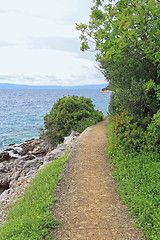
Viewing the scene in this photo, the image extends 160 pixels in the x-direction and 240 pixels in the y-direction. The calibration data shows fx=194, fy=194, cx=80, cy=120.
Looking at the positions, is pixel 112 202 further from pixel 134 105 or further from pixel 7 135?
pixel 7 135

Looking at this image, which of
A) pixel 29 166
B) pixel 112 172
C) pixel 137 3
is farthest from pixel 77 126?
pixel 137 3

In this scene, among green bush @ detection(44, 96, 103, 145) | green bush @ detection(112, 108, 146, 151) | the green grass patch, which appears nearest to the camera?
the green grass patch

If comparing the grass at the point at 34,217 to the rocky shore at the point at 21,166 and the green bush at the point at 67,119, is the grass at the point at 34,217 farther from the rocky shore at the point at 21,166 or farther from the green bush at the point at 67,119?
the green bush at the point at 67,119

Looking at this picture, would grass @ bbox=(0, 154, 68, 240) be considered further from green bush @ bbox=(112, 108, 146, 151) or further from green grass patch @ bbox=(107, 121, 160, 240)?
green bush @ bbox=(112, 108, 146, 151)

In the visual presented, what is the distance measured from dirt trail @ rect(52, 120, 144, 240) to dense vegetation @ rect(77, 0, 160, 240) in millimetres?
423

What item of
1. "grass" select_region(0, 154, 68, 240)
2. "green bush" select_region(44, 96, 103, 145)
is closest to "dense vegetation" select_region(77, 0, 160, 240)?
"grass" select_region(0, 154, 68, 240)

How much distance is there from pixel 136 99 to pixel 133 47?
8.63ft

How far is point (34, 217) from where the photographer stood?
5.58m

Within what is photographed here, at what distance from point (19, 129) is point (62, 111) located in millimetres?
16419

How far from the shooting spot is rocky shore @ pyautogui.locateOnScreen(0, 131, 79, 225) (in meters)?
9.28

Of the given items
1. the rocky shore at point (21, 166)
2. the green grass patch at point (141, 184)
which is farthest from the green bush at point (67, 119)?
the green grass patch at point (141, 184)

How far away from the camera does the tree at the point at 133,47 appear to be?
7.85 meters

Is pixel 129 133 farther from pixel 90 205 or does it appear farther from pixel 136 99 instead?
pixel 90 205

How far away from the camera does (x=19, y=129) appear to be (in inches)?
1389
